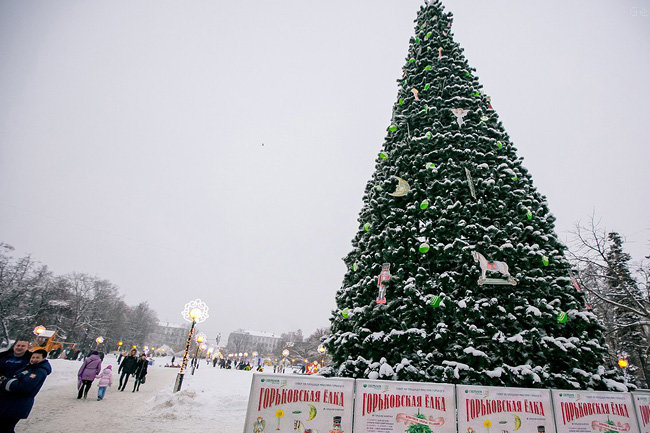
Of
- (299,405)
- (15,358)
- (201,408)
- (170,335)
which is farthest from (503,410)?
(170,335)

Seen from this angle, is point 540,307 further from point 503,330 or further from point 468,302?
point 468,302

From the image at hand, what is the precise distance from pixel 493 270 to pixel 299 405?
14.3 feet

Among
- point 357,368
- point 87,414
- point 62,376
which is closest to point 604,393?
point 357,368

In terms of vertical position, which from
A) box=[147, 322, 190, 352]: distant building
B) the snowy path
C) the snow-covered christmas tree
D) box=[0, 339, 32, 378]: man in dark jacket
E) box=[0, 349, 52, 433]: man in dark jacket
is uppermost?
the snow-covered christmas tree

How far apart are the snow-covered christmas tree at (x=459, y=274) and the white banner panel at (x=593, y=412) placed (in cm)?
53

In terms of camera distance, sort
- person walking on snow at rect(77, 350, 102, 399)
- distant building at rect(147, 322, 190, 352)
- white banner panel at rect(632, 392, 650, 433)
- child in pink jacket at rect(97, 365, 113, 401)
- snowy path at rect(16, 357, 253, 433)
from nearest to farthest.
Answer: white banner panel at rect(632, 392, 650, 433)
snowy path at rect(16, 357, 253, 433)
person walking on snow at rect(77, 350, 102, 399)
child in pink jacket at rect(97, 365, 113, 401)
distant building at rect(147, 322, 190, 352)

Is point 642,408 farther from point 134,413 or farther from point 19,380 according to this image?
point 134,413

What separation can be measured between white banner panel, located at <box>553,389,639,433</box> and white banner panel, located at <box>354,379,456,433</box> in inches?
67.1

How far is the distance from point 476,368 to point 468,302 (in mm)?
1131

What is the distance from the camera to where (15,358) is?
177 inches

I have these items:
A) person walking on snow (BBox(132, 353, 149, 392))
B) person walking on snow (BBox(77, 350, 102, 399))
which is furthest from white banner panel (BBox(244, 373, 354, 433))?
person walking on snow (BBox(132, 353, 149, 392))

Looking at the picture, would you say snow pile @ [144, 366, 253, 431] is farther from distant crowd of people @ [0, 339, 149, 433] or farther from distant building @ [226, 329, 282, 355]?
distant building @ [226, 329, 282, 355]

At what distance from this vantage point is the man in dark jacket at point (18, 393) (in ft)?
13.1

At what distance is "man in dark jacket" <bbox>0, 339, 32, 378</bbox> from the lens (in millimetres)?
4344
